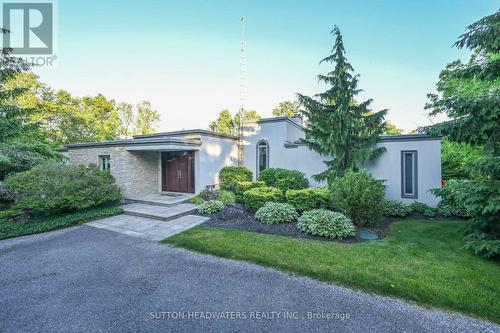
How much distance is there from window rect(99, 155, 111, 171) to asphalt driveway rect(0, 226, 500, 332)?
7.45 metres

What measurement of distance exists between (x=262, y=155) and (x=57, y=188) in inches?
385

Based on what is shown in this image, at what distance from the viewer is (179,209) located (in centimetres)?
913

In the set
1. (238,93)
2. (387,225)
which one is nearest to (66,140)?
(238,93)

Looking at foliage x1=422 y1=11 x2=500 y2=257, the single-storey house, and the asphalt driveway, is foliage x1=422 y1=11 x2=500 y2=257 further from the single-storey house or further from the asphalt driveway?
the single-storey house

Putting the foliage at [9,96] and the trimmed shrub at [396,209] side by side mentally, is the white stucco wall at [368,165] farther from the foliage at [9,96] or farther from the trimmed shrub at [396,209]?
the foliage at [9,96]

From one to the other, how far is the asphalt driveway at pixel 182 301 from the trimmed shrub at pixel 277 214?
3240 mm

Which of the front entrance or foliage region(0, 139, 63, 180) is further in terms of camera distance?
the front entrance

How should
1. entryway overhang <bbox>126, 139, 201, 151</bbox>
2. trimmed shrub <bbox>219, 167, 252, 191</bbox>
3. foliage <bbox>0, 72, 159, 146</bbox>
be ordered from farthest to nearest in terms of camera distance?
foliage <bbox>0, 72, 159, 146</bbox> → trimmed shrub <bbox>219, 167, 252, 191</bbox> → entryway overhang <bbox>126, 139, 201, 151</bbox>

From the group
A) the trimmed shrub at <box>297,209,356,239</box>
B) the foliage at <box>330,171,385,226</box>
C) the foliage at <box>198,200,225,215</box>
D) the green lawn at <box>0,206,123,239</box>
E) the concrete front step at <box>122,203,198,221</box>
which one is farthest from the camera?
the foliage at <box>198,200,225,215</box>

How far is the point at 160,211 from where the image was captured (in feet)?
28.8

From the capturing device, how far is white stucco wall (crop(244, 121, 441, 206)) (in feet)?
28.9

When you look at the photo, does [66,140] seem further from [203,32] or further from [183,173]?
[203,32]

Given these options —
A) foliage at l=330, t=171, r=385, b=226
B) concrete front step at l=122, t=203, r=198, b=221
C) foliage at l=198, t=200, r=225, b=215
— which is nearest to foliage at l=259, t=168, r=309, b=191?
foliage at l=330, t=171, r=385, b=226

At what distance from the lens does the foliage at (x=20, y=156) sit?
10.3 meters
